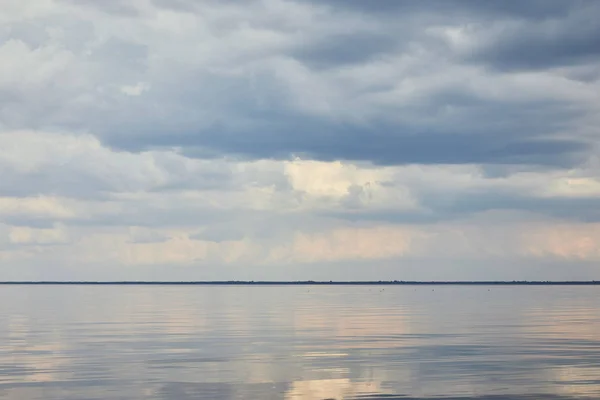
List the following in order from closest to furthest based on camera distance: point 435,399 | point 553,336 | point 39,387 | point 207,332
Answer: point 435,399 → point 39,387 → point 553,336 → point 207,332

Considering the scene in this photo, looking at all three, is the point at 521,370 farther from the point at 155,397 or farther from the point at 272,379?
the point at 155,397

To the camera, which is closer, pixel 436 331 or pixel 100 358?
pixel 100 358

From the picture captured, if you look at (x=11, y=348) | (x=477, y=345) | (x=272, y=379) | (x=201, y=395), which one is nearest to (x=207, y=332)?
(x=11, y=348)

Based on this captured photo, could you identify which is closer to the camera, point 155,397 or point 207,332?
point 155,397

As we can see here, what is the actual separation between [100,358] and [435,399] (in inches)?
1017

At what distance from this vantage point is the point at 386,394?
41.9 metres

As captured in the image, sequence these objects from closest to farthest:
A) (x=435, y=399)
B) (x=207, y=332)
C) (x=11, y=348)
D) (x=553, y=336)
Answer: (x=435, y=399) → (x=11, y=348) → (x=553, y=336) → (x=207, y=332)

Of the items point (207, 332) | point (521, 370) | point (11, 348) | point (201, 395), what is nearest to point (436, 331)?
point (207, 332)

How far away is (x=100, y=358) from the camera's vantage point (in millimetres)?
57781

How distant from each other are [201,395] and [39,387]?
8868 mm

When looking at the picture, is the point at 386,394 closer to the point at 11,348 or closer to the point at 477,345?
the point at 477,345

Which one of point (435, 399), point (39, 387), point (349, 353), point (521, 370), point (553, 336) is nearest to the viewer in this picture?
point (435, 399)

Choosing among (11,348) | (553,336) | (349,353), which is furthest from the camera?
(553,336)

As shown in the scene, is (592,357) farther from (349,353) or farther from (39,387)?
(39,387)
